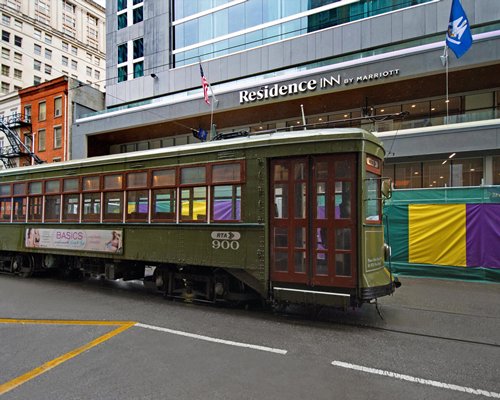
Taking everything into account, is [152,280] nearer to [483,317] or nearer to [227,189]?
[227,189]

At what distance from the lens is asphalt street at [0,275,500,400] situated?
12.5 ft

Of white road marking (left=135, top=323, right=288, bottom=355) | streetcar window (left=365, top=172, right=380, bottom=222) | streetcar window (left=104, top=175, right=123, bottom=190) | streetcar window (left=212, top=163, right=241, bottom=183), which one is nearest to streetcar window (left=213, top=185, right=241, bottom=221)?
streetcar window (left=212, top=163, right=241, bottom=183)

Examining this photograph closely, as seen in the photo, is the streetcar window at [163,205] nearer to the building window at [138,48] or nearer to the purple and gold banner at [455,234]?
the purple and gold banner at [455,234]

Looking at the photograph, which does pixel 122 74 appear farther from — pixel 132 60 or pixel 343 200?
pixel 343 200

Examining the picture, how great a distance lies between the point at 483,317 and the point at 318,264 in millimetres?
3494

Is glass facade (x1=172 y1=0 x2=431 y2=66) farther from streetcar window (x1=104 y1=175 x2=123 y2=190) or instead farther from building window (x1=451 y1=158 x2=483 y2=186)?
streetcar window (x1=104 y1=175 x2=123 y2=190)

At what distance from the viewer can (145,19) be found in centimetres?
3148

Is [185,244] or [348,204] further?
[185,244]

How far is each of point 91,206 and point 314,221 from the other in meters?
5.55

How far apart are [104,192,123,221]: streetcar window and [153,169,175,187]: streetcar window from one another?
3.57 ft

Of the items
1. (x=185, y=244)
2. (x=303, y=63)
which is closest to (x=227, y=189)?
(x=185, y=244)

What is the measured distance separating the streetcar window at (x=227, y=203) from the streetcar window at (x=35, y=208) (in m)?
5.82

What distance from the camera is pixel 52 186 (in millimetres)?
9344

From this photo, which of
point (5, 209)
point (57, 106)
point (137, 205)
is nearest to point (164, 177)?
point (137, 205)
